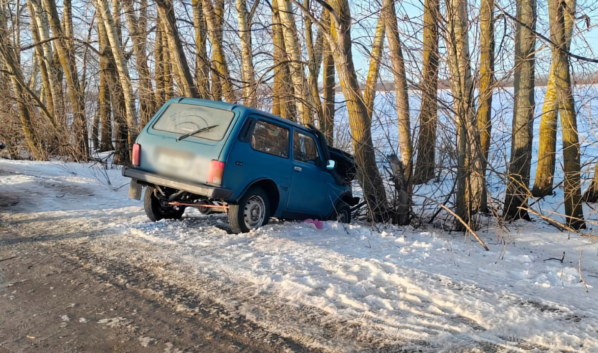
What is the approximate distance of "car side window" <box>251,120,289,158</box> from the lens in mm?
6562

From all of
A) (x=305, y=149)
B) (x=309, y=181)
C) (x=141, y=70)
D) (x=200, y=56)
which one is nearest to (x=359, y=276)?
(x=309, y=181)

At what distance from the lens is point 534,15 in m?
10.0

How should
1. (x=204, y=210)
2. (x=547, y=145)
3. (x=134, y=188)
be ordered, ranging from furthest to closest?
1. (x=547, y=145)
2. (x=204, y=210)
3. (x=134, y=188)

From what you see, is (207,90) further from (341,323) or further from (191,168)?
(341,323)

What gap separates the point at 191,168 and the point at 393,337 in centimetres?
374

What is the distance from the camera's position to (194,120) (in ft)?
21.1

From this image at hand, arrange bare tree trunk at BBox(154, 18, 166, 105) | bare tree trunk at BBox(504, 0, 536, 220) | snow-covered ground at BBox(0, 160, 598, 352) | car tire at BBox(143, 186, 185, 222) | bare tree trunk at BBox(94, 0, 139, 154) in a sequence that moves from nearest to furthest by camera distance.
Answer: snow-covered ground at BBox(0, 160, 598, 352)
car tire at BBox(143, 186, 185, 222)
bare tree trunk at BBox(504, 0, 536, 220)
bare tree trunk at BBox(94, 0, 139, 154)
bare tree trunk at BBox(154, 18, 166, 105)

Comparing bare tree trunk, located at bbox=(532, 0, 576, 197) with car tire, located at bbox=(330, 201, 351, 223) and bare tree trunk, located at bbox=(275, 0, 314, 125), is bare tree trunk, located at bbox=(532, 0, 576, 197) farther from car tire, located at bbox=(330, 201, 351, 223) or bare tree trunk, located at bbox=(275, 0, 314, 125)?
bare tree trunk, located at bbox=(275, 0, 314, 125)

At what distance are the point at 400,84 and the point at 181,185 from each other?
200 inches

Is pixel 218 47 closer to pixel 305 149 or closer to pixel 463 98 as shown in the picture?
pixel 305 149

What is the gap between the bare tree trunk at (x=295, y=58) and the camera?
1140cm

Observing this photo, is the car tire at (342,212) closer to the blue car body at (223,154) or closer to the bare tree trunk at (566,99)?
the blue car body at (223,154)

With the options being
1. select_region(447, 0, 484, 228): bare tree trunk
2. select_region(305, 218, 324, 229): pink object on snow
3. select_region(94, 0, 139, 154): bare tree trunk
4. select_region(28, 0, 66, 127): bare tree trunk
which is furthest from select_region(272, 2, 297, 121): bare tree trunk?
select_region(28, 0, 66, 127): bare tree trunk

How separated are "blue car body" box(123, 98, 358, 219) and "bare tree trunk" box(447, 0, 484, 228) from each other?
2715 millimetres
